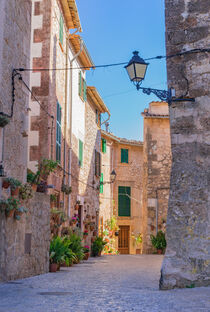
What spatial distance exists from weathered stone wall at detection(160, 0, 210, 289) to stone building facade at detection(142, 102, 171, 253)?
14.2 meters

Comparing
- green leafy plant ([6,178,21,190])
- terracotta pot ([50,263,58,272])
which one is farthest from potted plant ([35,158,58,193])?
green leafy plant ([6,178,21,190])

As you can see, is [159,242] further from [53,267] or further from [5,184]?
[5,184]

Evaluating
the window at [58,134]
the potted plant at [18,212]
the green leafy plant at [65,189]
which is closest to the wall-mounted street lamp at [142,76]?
Result: the potted plant at [18,212]

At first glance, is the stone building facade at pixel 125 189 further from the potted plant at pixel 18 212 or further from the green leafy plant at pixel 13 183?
the green leafy plant at pixel 13 183

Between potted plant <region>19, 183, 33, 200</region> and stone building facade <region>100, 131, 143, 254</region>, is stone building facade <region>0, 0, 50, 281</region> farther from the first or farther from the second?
stone building facade <region>100, 131, 143, 254</region>

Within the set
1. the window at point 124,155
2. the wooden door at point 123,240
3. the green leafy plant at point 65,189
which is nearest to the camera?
the green leafy plant at point 65,189

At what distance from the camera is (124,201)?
1190 inches

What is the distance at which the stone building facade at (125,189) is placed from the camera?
29391mm

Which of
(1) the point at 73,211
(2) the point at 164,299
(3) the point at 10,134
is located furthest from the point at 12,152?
(1) the point at 73,211

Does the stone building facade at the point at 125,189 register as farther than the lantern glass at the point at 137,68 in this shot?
Yes

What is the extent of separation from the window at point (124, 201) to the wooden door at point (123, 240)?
98cm

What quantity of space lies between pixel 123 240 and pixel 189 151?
75.0 ft

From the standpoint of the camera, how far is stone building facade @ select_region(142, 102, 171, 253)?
72.2ft

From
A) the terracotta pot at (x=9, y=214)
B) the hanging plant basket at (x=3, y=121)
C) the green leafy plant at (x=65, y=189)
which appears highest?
the hanging plant basket at (x=3, y=121)
